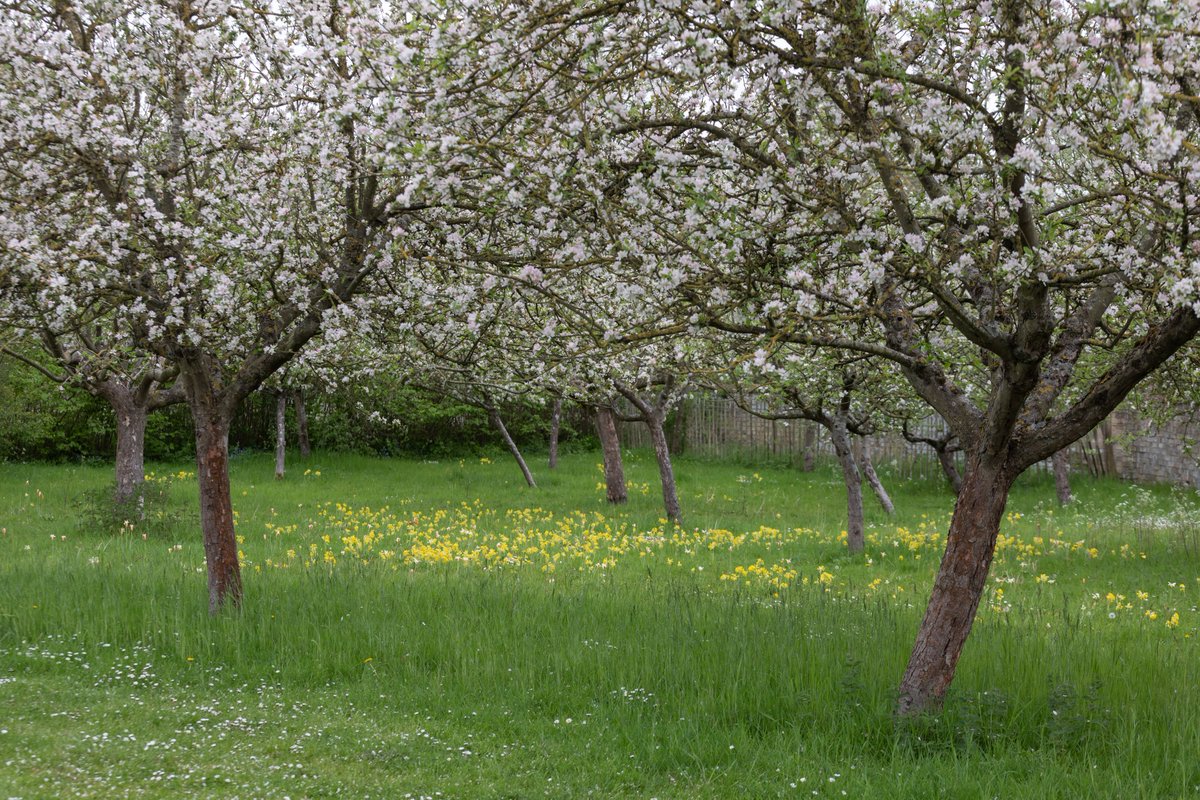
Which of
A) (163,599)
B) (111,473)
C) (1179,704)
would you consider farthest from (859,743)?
(111,473)

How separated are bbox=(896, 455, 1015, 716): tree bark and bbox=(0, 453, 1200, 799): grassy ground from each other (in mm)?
227

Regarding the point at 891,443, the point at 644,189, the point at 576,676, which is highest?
the point at 644,189

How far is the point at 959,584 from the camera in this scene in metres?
5.84

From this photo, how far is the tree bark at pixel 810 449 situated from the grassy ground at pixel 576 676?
13.1 metres

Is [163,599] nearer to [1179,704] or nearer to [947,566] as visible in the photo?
[947,566]

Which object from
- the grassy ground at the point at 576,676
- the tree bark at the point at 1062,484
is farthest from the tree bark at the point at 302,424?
the tree bark at the point at 1062,484

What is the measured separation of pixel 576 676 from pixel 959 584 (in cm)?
280

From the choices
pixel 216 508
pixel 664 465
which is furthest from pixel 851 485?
pixel 216 508

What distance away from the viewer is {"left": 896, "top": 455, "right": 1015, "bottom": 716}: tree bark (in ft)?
18.9

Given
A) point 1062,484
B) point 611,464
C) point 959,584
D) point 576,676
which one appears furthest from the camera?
point 1062,484

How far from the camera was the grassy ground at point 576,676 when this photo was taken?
221 inches

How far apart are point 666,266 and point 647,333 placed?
40cm

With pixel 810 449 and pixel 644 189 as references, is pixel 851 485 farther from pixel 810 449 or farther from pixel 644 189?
pixel 810 449

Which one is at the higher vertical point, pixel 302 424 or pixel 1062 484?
pixel 302 424
